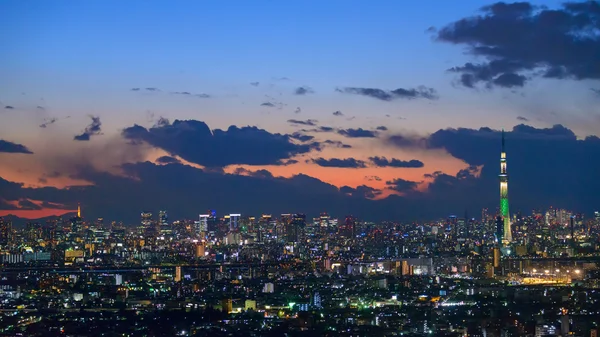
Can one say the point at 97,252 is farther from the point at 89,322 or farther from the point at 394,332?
the point at 394,332

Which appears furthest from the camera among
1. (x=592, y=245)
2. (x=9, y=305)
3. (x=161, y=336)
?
(x=592, y=245)

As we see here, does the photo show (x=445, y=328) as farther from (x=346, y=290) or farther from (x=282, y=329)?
(x=346, y=290)

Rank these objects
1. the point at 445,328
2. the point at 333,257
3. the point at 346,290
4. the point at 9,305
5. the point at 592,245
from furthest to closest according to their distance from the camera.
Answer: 1. the point at 333,257
2. the point at 592,245
3. the point at 346,290
4. the point at 9,305
5. the point at 445,328

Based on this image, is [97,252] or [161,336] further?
[97,252]

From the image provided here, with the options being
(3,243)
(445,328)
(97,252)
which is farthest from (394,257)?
(445,328)

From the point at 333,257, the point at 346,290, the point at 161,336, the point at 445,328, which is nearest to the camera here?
the point at 161,336

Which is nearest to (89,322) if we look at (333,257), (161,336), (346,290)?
(161,336)

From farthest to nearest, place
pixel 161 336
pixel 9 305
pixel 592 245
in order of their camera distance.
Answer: pixel 592 245
pixel 9 305
pixel 161 336

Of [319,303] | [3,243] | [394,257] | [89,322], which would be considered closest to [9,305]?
[89,322]

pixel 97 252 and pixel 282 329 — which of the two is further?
pixel 97 252
